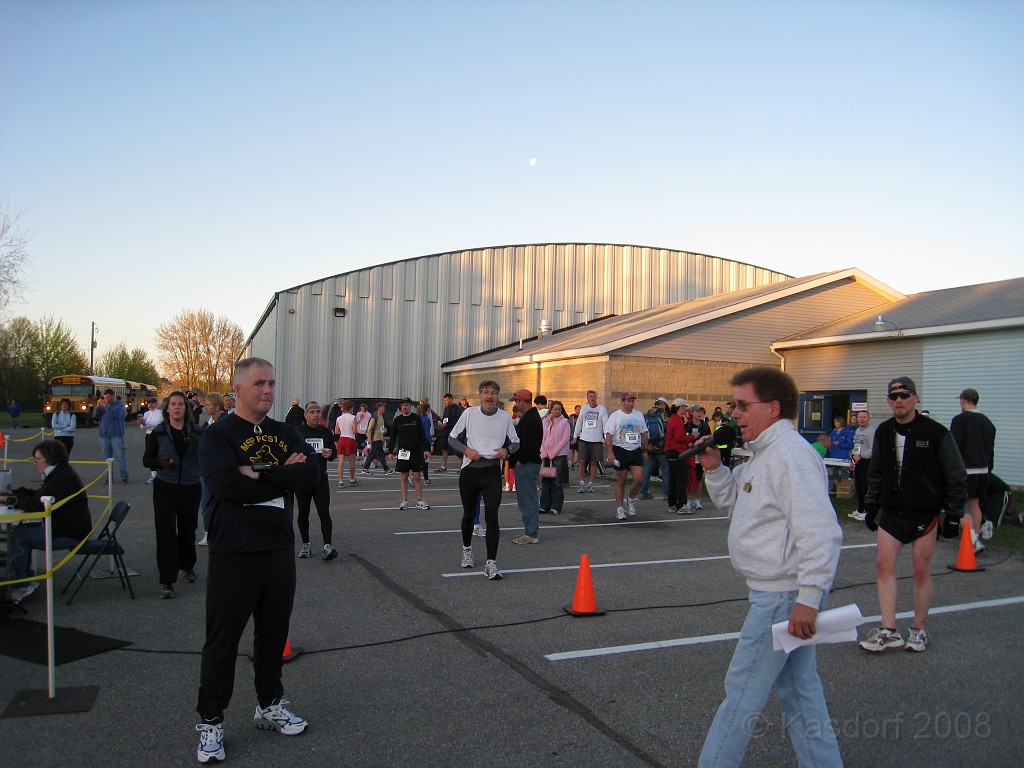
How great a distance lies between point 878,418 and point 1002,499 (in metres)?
10.1

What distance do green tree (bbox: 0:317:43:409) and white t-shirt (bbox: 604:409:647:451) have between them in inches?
2329

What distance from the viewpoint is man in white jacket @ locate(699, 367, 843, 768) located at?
2885 millimetres

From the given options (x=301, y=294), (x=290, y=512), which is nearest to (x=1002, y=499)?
(x=290, y=512)

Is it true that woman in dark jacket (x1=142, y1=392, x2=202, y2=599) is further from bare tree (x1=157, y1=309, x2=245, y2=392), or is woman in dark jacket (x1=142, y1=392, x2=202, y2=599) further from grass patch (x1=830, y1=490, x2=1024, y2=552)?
bare tree (x1=157, y1=309, x2=245, y2=392)

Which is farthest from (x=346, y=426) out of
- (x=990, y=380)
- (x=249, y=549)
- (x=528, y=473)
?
(x=990, y=380)

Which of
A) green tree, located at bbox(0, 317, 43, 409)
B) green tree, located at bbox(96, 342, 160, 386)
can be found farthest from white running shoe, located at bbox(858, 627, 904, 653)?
green tree, located at bbox(96, 342, 160, 386)

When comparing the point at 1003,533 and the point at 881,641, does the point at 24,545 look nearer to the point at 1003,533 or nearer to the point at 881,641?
the point at 881,641

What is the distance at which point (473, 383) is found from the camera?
3158 cm

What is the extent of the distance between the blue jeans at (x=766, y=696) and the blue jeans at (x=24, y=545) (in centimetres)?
599

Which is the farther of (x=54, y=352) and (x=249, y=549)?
(x=54, y=352)

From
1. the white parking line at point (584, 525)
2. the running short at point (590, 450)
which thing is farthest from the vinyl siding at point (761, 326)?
the white parking line at point (584, 525)

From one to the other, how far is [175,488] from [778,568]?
624 cm

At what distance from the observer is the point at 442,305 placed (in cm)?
3419

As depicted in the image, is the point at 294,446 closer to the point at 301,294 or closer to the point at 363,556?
the point at 363,556
